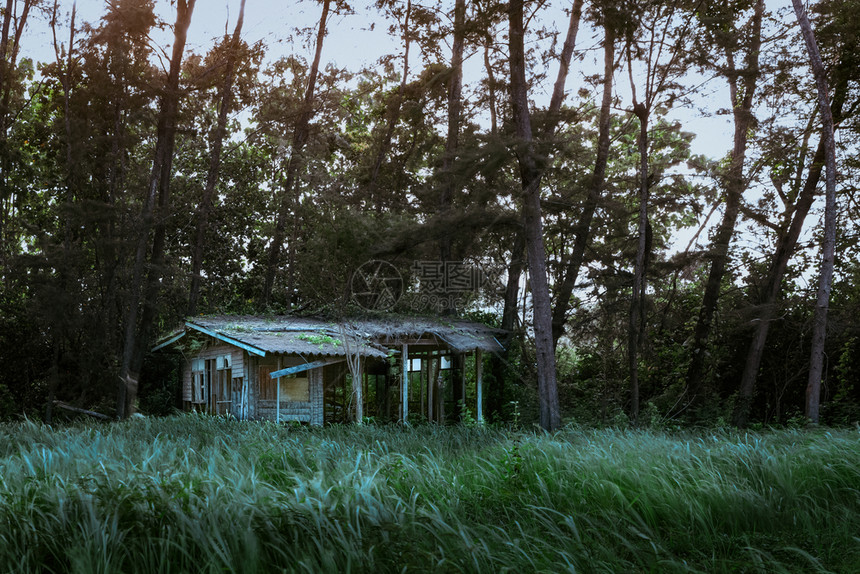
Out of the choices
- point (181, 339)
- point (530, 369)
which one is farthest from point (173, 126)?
point (530, 369)

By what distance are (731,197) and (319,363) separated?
9.95 metres

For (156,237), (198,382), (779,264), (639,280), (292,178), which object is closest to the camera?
(639,280)

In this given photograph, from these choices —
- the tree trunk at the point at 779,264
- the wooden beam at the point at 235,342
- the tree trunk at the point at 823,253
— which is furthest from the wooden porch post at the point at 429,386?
the tree trunk at the point at 823,253

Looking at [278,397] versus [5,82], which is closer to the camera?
[278,397]

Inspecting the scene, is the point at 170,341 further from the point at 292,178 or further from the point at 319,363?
the point at 292,178

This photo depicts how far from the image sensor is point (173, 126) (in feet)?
61.3

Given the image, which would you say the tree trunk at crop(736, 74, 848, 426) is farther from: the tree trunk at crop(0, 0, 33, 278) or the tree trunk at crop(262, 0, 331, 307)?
the tree trunk at crop(0, 0, 33, 278)

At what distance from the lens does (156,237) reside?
1911cm

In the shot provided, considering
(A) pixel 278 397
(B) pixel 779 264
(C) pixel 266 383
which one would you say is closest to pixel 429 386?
(C) pixel 266 383

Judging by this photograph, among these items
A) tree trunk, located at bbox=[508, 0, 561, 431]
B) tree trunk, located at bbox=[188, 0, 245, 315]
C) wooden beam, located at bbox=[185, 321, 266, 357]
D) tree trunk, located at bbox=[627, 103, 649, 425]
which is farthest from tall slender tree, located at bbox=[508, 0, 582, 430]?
tree trunk, located at bbox=[188, 0, 245, 315]

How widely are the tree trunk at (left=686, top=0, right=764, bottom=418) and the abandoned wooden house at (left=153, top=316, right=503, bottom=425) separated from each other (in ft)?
16.8

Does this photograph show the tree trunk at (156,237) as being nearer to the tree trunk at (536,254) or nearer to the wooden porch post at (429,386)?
the wooden porch post at (429,386)

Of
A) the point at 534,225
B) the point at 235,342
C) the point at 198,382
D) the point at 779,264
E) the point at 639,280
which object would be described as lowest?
the point at 198,382

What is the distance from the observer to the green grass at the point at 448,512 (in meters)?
4.55
